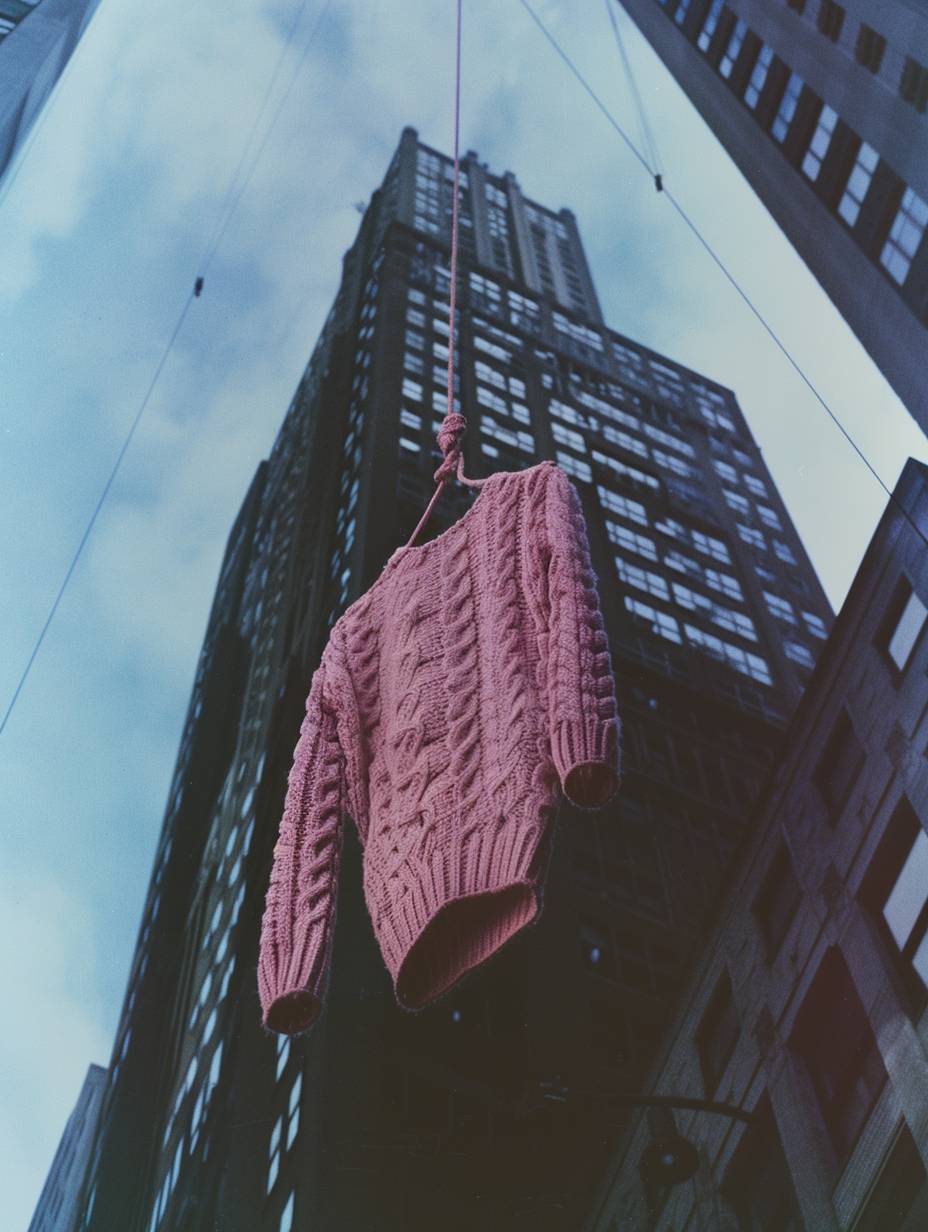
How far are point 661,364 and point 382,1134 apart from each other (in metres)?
25.5

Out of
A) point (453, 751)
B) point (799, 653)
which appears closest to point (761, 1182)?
point (453, 751)

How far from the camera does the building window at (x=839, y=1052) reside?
907cm

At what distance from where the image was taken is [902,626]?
1136 centimetres

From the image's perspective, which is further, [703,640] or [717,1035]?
[703,640]

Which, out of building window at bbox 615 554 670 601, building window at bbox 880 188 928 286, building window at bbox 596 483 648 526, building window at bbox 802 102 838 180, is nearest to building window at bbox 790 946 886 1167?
building window at bbox 880 188 928 286

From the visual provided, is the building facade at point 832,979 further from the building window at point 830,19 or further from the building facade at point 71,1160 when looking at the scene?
the building facade at point 71,1160

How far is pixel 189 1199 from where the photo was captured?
1313cm

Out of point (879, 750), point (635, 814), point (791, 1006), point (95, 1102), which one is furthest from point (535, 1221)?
point (95, 1102)

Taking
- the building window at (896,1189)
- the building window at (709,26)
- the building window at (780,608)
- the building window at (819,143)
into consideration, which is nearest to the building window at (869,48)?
the building window at (819,143)

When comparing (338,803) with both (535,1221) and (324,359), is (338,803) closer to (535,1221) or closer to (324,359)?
(535,1221)

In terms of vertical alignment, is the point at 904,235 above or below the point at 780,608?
above

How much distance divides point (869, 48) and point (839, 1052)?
11605 millimetres

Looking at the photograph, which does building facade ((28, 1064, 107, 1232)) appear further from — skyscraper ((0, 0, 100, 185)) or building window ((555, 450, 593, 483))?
skyscraper ((0, 0, 100, 185))

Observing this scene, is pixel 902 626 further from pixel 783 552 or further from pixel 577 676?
pixel 783 552
